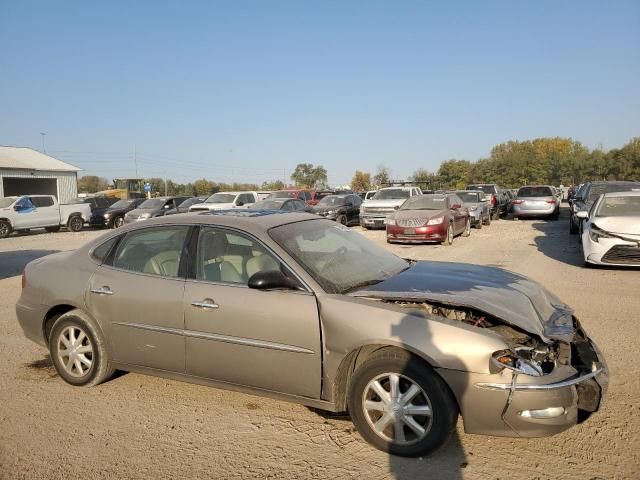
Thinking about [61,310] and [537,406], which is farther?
[61,310]

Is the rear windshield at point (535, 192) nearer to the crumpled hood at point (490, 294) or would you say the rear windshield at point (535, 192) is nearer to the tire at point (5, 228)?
the crumpled hood at point (490, 294)

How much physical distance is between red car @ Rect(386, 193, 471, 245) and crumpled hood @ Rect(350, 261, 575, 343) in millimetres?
9872

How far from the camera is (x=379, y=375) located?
3.14 metres

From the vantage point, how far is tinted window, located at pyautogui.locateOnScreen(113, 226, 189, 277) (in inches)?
160

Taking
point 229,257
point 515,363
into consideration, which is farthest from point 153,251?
point 515,363

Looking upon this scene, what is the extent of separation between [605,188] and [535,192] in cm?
748

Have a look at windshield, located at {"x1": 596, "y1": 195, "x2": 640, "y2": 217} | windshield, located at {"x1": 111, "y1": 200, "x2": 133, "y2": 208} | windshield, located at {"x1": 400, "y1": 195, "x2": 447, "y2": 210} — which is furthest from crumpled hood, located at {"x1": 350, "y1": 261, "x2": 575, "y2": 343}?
windshield, located at {"x1": 111, "y1": 200, "x2": 133, "y2": 208}

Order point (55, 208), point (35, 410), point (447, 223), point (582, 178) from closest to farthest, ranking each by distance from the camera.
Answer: point (35, 410) → point (447, 223) → point (55, 208) → point (582, 178)

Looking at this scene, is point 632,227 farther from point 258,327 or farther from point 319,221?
point 258,327

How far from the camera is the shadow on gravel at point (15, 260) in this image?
10930mm

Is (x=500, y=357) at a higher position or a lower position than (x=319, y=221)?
lower

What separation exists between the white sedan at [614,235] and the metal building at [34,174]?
32254 millimetres

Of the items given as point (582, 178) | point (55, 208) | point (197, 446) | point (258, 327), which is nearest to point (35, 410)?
point (197, 446)

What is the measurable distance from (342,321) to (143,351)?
1768 millimetres
